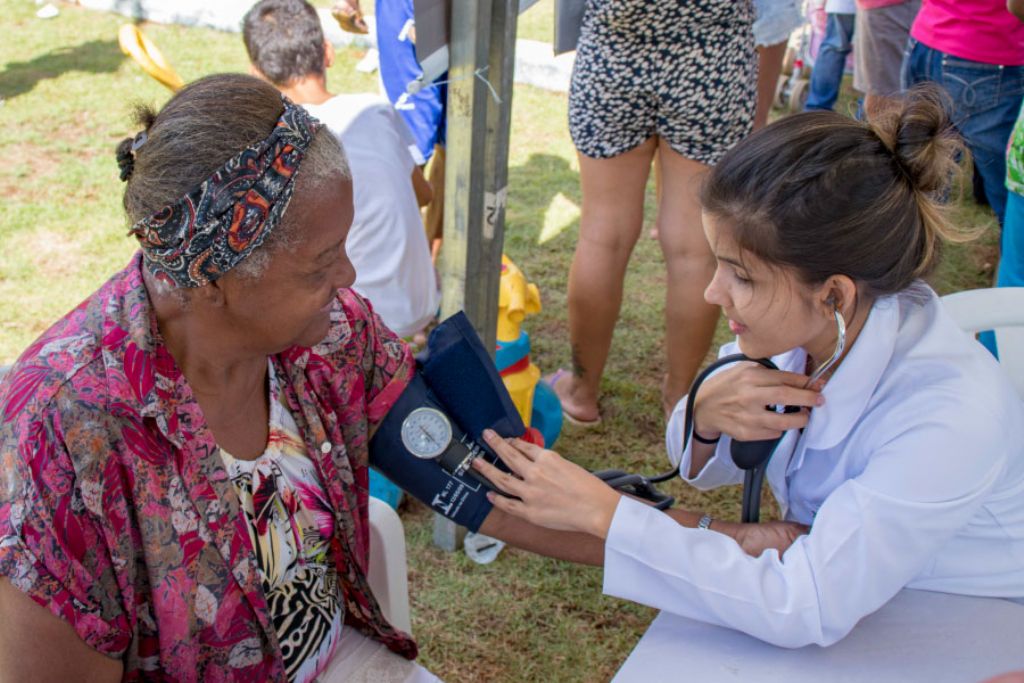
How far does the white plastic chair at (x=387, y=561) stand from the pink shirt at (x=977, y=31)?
10.9ft

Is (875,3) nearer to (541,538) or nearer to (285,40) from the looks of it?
(285,40)

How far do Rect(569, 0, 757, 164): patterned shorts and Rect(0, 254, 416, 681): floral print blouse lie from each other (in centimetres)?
174

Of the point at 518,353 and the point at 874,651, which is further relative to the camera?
the point at 518,353

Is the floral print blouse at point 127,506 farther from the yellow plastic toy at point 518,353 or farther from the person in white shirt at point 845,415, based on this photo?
the yellow plastic toy at point 518,353

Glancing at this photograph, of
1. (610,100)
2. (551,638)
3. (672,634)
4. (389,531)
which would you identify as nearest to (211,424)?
(389,531)

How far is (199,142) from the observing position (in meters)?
1.30

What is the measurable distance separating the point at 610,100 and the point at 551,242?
2110 millimetres

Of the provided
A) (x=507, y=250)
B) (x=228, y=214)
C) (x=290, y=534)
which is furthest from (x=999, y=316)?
(x=507, y=250)

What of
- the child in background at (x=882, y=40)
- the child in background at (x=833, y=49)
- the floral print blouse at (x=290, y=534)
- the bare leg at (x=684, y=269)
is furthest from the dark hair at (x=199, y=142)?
the child in background at (x=833, y=49)

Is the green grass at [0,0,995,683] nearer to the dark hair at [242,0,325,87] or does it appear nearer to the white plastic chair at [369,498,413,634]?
the white plastic chair at [369,498,413,634]

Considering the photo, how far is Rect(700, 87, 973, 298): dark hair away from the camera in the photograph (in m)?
1.53

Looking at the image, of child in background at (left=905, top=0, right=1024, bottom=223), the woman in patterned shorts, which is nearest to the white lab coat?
the woman in patterned shorts

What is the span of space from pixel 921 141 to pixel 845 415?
47 cm

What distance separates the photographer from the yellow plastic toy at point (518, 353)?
3.13m
